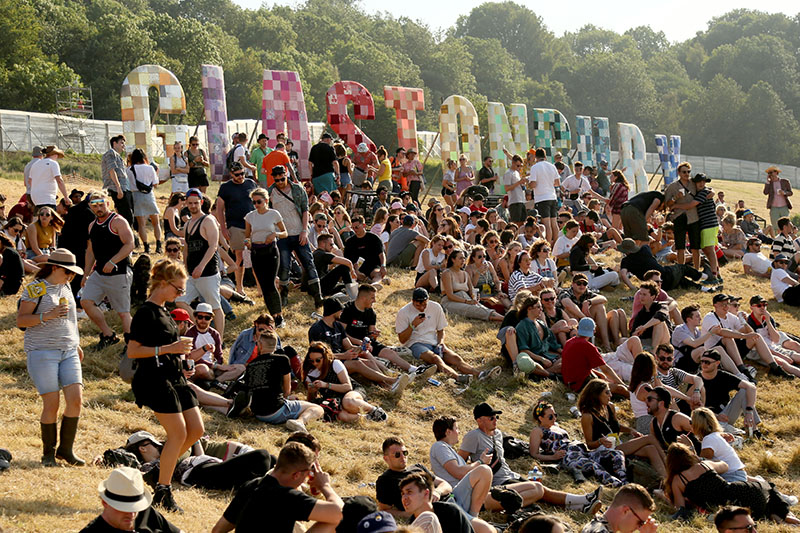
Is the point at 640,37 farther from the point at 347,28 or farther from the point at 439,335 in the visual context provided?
the point at 439,335

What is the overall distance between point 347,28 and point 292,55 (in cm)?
2327

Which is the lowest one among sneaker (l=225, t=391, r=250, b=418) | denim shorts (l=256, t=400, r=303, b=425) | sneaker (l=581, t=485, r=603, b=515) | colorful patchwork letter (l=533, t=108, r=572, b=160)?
sneaker (l=581, t=485, r=603, b=515)

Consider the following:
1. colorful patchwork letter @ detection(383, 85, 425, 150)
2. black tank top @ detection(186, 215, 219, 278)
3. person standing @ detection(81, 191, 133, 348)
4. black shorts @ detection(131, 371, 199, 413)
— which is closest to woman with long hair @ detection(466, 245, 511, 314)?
black tank top @ detection(186, 215, 219, 278)

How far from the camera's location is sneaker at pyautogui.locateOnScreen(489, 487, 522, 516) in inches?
311

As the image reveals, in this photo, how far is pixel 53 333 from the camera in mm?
6930

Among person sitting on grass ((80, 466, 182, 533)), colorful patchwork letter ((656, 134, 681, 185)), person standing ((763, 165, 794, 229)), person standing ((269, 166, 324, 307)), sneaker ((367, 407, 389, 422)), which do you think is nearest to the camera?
person sitting on grass ((80, 466, 182, 533))

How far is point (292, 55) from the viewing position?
79188 millimetres

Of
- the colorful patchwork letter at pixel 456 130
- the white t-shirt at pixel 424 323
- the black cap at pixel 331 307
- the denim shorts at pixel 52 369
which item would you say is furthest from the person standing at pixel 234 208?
the colorful patchwork letter at pixel 456 130

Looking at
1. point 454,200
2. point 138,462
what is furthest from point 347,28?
point 138,462

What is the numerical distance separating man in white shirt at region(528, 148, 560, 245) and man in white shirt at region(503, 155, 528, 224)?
0.80m

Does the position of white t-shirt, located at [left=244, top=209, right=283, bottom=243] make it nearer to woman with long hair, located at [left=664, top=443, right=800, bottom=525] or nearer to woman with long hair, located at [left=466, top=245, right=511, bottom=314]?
woman with long hair, located at [left=466, top=245, right=511, bottom=314]

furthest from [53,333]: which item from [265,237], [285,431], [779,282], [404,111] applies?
[404,111]

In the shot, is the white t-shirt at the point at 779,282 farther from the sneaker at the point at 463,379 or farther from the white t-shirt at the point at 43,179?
the white t-shirt at the point at 43,179

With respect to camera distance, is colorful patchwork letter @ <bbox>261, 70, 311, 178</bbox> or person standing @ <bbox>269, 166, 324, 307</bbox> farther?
colorful patchwork letter @ <bbox>261, 70, 311, 178</bbox>
